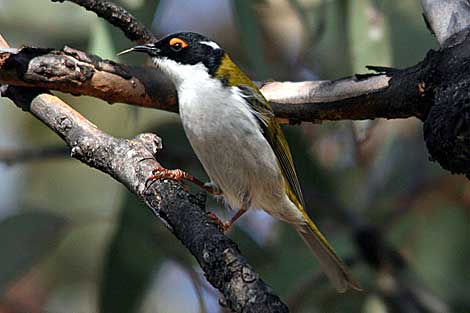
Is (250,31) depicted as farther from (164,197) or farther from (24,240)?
(164,197)

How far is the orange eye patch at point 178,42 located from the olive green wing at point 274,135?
29 centimetres

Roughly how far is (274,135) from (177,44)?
473 millimetres

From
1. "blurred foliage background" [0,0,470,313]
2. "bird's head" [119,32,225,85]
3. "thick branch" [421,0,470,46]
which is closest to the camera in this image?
"thick branch" [421,0,470,46]

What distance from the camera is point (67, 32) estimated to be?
14.0ft

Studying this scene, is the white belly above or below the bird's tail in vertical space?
above

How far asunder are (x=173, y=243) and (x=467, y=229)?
4.86ft

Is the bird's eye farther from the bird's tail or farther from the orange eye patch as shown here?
the bird's tail

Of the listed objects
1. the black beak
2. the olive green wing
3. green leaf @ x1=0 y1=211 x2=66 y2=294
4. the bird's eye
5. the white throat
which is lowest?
green leaf @ x1=0 y1=211 x2=66 y2=294

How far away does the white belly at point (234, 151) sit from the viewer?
2.75 metres

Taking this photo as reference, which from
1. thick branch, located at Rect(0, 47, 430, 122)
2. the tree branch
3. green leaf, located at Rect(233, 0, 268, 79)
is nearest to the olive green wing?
thick branch, located at Rect(0, 47, 430, 122)

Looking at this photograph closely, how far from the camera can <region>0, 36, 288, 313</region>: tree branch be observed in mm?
1533

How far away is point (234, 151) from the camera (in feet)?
9.25

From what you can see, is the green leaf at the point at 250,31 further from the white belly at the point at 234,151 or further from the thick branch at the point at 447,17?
the thick branch at the point at 447,17

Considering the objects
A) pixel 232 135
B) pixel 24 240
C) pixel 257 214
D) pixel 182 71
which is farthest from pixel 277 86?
pixel 257 214
